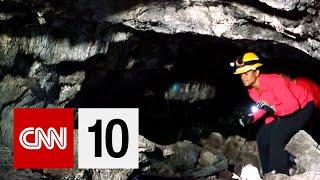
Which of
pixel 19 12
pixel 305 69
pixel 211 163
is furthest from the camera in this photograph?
pixel 211 163

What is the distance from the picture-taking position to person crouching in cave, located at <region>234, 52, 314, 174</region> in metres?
5.19

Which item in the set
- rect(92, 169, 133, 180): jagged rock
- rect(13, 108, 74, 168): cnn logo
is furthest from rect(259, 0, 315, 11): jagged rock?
rect(13, 108, 74, 168): cnn logo

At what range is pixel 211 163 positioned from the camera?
7859mm

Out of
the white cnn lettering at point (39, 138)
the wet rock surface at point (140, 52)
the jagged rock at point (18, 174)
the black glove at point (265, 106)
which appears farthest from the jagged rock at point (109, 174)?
the black glove at point (265, 106)

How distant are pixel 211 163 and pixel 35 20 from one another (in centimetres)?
424

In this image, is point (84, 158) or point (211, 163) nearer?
point (84, 158)

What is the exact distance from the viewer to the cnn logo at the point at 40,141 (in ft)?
18.4

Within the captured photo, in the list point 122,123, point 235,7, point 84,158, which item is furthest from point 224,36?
point 84,158

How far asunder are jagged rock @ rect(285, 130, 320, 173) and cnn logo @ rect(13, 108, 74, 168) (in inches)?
111

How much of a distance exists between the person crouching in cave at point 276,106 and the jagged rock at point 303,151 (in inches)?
8.2

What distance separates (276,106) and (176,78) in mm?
2632

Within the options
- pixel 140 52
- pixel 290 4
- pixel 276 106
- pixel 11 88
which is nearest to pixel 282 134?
pixel 276 106

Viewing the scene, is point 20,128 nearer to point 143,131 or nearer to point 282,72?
point 143,131

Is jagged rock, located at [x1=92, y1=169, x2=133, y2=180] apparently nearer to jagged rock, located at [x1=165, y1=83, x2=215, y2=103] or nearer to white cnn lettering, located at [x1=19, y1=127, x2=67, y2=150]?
white cnn lettering, located at [x1=19, y1=127, x2=67, y2=150]
